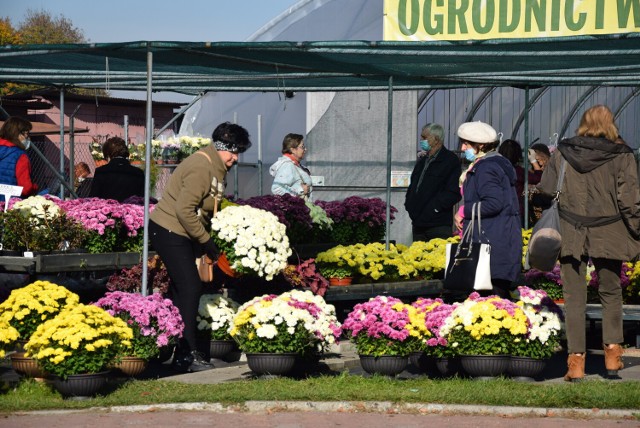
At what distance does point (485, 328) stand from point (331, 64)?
129 inches

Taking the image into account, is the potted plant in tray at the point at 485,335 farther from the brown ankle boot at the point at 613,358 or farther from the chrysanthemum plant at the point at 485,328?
the brown ankle boot at the point at 613,358

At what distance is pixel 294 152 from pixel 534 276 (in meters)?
2.65

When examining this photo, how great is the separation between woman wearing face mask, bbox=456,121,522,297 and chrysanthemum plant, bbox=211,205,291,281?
1.65 m

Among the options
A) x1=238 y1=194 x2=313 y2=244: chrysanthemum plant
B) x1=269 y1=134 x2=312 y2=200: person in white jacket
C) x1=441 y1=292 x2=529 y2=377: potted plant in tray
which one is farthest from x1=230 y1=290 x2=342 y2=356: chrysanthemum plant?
x1=269 y1=134 x2=312 y2=200: person in white jacket

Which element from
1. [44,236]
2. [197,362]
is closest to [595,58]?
[197,362]

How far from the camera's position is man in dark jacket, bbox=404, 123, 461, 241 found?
38.6ft

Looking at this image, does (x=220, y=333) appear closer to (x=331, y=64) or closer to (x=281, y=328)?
(x=281, y=328)

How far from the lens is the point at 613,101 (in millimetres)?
22672

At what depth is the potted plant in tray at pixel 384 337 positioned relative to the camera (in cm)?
827

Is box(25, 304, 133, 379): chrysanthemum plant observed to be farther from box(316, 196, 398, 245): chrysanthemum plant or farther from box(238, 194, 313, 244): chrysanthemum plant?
box(316, 196, 398, 245): chrysanthemum plant

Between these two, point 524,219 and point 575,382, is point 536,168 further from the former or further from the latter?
point 575,382

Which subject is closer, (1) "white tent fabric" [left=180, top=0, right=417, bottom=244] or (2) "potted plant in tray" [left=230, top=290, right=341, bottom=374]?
(2) "potted plant in tray" [left=230, top=290, right=341, bottom=374]

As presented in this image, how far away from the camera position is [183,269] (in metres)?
8.72

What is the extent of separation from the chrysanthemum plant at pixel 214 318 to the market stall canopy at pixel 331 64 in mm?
2001
